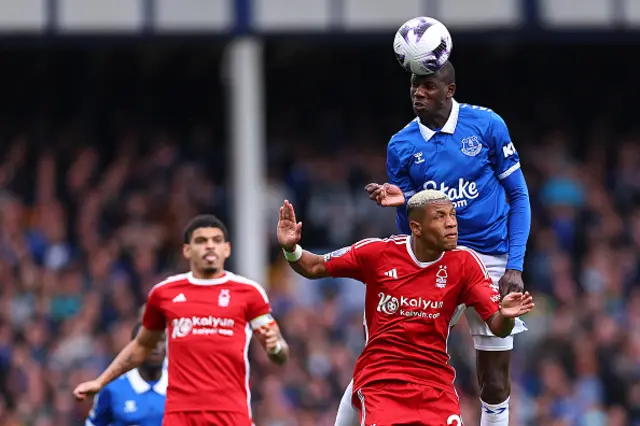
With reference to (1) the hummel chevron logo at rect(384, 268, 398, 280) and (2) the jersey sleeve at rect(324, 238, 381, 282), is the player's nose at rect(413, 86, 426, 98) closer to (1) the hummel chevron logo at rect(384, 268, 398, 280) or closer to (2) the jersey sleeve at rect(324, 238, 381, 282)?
(2) the jersey sleeve at rect(324, 238, 381, 282)

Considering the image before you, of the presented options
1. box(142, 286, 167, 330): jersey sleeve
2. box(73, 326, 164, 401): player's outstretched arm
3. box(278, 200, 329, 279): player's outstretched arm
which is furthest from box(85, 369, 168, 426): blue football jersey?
box(278, 200, 329, 279): player's outstretched arm

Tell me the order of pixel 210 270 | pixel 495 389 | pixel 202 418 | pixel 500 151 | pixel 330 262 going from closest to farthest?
pixel 330 262 < pixel 500 151 < pixel 495 389 < pixel 202 418 < pixel 210 270

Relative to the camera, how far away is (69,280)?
17.9 m

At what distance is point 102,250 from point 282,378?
10.8ft

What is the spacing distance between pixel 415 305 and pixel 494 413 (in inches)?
40.2

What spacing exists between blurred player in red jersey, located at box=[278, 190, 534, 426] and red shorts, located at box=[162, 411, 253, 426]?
1.14 metres

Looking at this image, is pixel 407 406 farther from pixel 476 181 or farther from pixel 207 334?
pixel 207 334

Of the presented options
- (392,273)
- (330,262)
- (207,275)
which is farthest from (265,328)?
(392,273)

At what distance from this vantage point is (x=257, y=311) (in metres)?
9.98

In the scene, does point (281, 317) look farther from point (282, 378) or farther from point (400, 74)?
point (400, 74)

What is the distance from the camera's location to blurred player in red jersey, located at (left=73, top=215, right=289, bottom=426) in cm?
975

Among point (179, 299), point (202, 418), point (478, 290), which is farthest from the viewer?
point (179, 299)

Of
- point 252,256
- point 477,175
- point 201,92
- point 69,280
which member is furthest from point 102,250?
point 477,175

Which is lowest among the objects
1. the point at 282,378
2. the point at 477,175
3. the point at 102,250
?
the point at 282,378
